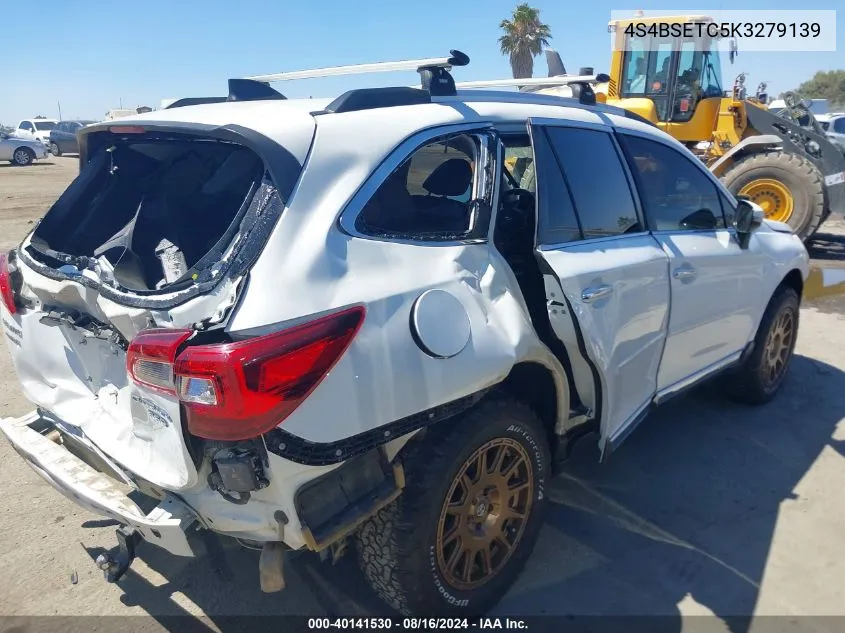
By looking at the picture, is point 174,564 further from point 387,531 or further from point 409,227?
point 409,227

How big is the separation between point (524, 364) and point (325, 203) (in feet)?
3.32

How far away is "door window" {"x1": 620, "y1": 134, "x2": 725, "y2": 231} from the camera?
11.3 feet

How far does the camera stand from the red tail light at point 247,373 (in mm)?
1823

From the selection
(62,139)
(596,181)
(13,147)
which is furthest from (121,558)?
(62,139)

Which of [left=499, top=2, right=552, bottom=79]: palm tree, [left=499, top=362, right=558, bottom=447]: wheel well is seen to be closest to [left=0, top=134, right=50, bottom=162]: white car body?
[left=499, top=2, right=552, bottom=79]: palm tree

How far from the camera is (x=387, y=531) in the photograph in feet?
7.49

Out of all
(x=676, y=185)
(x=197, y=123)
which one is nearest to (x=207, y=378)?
(x=197, y=123)

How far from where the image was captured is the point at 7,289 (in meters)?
2.72

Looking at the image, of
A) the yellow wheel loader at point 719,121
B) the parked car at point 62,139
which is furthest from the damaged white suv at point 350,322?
the parked car at point 62,139

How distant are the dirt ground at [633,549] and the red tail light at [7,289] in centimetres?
112

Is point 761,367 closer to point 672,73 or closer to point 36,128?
point 672,73

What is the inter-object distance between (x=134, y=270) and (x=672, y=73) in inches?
426

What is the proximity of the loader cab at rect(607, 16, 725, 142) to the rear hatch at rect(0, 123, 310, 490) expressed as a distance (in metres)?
9.73

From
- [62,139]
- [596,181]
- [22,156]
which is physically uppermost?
[62,139]
